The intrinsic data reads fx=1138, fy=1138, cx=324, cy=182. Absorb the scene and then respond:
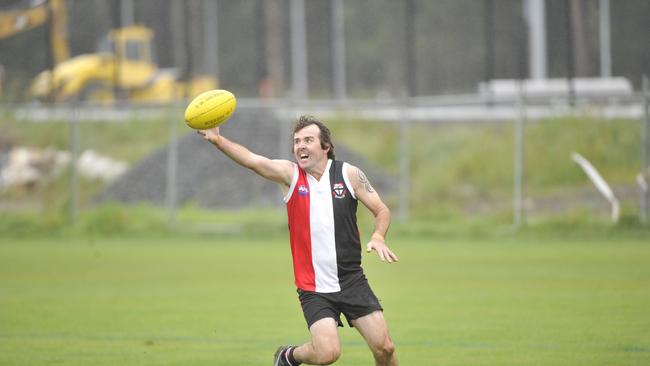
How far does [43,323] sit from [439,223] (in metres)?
15.1

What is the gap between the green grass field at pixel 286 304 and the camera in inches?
422

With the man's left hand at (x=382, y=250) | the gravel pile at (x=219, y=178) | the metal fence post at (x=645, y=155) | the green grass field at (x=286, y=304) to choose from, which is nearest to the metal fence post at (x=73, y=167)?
the gravel pile at (x=219, y=178)

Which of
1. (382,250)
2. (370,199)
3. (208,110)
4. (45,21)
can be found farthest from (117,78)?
(382,250)

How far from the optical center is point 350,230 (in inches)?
336

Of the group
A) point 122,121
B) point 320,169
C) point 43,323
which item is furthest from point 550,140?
point 320,169

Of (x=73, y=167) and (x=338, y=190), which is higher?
(x=338, y=190)

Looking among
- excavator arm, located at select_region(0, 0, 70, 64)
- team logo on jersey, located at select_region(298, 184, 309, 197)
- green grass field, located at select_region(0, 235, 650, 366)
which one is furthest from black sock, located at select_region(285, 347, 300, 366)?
excavator arm, located at select_region(0, 0, 70, 64)

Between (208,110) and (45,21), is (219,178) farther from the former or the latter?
(208,110)

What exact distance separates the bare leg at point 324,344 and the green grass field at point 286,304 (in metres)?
2.04

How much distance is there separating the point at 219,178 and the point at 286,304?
15.1m

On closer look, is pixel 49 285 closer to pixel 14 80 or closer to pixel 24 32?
pixel 14 80

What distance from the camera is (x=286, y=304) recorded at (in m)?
14.7

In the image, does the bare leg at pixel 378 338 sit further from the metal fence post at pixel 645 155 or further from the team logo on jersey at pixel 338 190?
the metal fence post at pixel 645 155

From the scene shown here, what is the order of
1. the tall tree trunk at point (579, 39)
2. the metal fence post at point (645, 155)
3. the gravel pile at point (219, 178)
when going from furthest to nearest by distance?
the gravel pile at point (219, 178) → the tall tree trunk at point (579, 39) → the metal fence post at point (645, 155)
